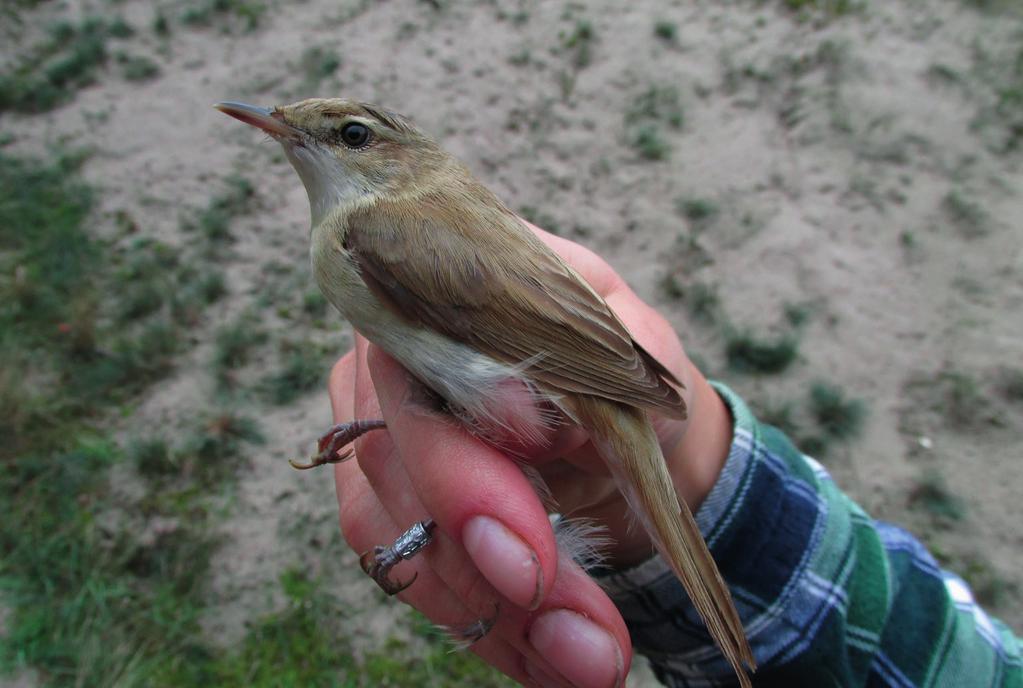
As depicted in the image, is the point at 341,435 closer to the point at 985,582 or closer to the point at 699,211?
the point at 985,582

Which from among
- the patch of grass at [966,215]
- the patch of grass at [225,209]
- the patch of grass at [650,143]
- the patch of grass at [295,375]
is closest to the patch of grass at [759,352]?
the patch of grass at [966,215]

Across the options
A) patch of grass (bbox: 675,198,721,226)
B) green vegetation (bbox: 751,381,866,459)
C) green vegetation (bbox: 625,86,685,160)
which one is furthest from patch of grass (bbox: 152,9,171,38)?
green vegetation (bbox: 751,381,866,459)

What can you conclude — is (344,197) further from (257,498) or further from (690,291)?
(690,291)

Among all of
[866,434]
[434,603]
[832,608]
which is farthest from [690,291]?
[434,603]

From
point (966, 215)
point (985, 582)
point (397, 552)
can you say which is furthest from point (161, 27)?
point (985, 582)

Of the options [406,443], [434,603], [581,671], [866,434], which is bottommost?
[866,434]
